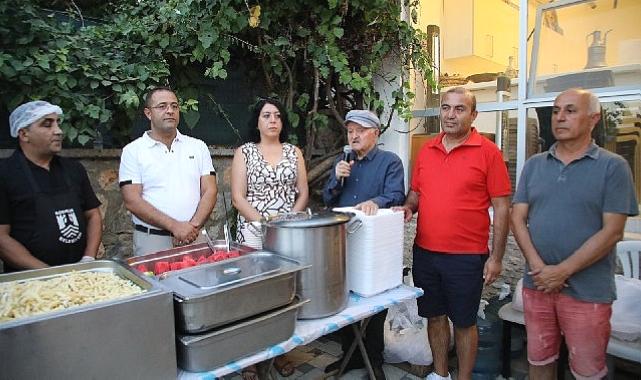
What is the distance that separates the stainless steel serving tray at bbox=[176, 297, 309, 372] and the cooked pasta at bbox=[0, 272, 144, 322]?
258 millimetres

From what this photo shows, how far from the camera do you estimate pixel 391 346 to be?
3.02 meters

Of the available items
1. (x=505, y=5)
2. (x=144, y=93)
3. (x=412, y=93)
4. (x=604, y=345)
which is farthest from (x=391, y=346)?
(x=505, y=5)

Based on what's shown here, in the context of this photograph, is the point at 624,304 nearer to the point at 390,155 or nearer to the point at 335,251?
the point at 390,155

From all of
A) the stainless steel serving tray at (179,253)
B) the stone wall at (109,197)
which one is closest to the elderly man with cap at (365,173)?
the stainless steel serving tray at (179,253)

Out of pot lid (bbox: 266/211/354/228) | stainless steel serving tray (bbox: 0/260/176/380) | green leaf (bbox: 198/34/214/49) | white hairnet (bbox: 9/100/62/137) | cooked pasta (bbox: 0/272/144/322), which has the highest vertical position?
green leaf (bbox: 198/34/214/49)

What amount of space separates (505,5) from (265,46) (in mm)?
2214

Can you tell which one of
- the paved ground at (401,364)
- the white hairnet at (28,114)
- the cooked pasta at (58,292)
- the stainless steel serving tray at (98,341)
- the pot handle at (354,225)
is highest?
the white hairnet at (28,114)

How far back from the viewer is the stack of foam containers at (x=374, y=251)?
1.95m

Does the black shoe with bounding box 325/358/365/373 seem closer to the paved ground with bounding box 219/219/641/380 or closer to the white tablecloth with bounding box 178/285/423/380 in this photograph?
the paved ground with bounding box 219/219/641/380

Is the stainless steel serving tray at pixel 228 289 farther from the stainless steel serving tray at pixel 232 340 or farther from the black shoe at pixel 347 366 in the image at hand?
the black shoe at pixel 347 366

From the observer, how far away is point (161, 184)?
255 centimetres

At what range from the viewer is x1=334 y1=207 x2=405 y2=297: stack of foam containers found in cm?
195

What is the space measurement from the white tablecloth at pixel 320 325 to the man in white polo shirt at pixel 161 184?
43.5 inches

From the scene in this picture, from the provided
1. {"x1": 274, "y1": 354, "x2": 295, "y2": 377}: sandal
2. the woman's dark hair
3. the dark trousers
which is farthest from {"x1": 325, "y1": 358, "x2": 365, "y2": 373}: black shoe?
the woman's dark hair
